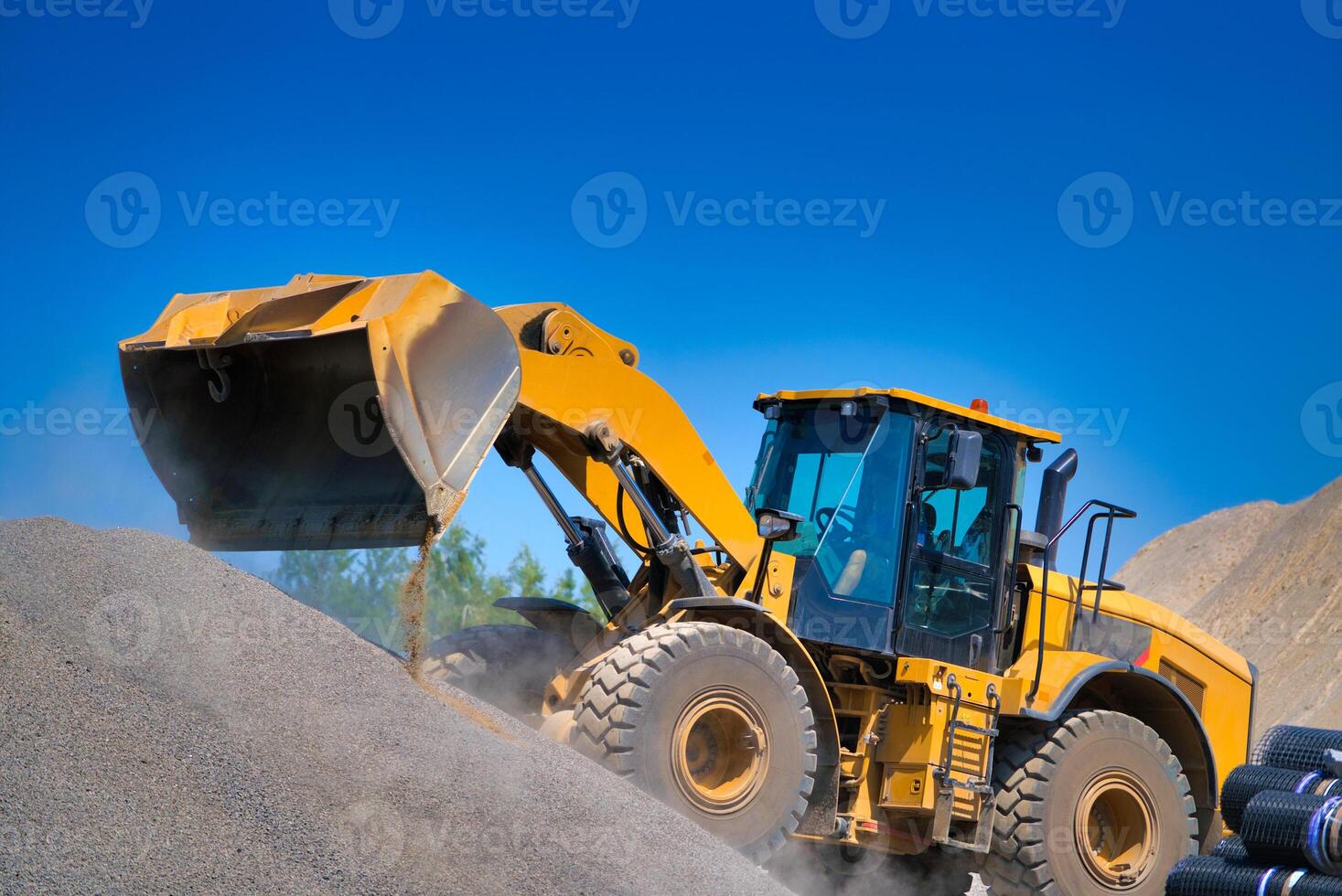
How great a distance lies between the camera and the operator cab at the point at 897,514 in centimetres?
759

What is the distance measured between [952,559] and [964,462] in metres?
0.85

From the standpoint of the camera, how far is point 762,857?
692 centimetres

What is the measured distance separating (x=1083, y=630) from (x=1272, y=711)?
65.7ft

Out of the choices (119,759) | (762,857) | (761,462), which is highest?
(761,462)

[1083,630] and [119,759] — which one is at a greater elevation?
[1083,630]

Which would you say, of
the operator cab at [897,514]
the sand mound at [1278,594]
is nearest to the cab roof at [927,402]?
the operator cab at [897,514]

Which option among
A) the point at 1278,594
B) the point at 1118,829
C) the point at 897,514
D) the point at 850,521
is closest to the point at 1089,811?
the point at 1118,829

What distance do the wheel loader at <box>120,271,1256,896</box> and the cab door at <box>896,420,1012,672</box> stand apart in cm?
2

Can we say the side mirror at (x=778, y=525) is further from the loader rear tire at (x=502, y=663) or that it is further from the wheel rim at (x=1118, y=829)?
the wheel rim at (x=1118, y=829)

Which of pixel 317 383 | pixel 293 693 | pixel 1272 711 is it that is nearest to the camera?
pixel 293 693

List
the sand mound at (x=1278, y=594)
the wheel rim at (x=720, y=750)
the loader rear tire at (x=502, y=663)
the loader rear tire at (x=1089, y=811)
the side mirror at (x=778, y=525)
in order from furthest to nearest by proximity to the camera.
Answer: the sand mound at (x=1278, y=594) < the loader rear tire at (x=1089, y=811) < the loader rear tire at (x=502, y=663) < the side mirror at (x=778, y=525) < the wheel rim at (x=720, y=750)

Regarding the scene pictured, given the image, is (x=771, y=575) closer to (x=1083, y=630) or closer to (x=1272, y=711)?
(x=1083, y=630)

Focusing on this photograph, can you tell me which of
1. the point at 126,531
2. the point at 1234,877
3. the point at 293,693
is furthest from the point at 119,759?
the point at 1234,877

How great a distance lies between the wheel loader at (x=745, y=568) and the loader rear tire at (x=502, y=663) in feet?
0.06
